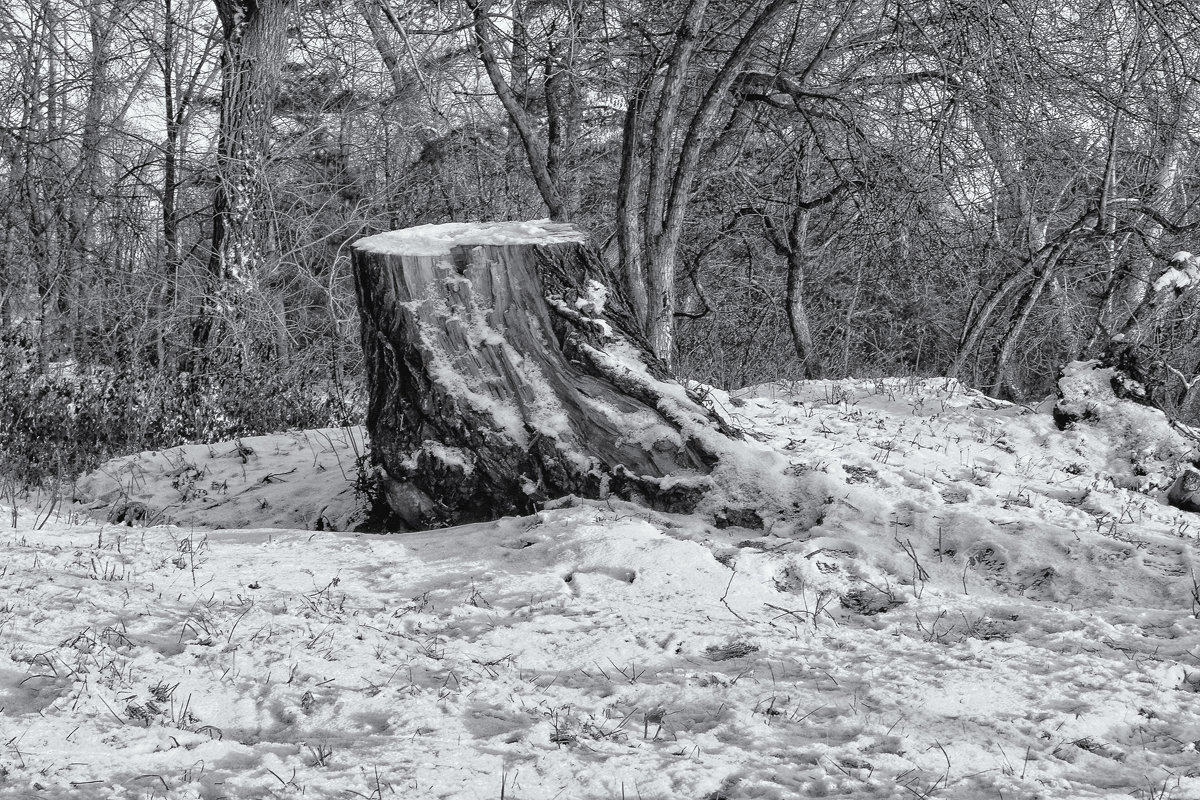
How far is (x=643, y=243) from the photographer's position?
25.0ft

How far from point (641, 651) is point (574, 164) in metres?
10.7

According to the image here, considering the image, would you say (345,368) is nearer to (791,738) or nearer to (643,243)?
(643,243)

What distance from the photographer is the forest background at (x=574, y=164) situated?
7211mm

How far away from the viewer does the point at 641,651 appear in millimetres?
3189

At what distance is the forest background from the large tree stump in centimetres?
95

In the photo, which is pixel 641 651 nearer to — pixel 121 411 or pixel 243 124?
pixel 121 411

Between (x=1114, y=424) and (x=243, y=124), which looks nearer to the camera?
(x=1114, y=424)

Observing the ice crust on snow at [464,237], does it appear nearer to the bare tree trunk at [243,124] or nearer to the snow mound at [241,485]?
the snow mound at [241,485]

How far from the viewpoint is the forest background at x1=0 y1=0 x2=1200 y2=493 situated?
7211 millimetres

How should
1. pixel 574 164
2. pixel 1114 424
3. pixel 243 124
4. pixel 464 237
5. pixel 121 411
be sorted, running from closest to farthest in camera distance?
1. pixel 464 237
2. pixel 1114 424
3. pixel 121 411
4. pixel 243 124
5. pixel 574 164

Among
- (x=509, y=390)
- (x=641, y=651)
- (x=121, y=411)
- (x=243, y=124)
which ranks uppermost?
(x=243, y=124)

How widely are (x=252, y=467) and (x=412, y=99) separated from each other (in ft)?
16.7

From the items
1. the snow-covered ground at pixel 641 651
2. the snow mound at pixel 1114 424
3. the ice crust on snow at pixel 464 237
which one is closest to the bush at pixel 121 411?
the snow-covered ground at pixel 641 651

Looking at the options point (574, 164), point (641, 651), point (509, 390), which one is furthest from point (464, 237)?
point (574, 164)
